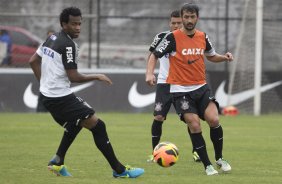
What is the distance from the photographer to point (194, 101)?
10562mm

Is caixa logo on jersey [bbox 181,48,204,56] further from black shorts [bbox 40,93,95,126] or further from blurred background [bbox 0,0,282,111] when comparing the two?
blurred background [bbox 0,0,282,111]

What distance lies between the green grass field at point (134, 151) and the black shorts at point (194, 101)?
0.82 metres

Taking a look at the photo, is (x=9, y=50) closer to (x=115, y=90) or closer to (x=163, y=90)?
(x=115, y=90)

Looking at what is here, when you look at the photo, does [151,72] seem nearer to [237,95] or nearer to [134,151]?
[134,151]

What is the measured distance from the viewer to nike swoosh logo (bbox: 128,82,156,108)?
22812 millimetres

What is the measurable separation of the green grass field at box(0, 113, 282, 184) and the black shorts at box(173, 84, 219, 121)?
0.82 m

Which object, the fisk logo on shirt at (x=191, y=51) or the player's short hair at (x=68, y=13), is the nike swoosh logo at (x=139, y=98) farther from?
the player's short hair at (x=68, y=13)

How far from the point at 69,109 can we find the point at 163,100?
9.13 ft

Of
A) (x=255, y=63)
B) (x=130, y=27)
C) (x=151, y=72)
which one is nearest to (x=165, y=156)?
(x=151, y=72)

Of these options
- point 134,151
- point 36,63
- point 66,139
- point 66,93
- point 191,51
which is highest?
point 191,51

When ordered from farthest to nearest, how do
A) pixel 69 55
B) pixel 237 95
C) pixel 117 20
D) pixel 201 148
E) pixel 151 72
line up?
pixel 117 20, pixel 237 95, pixel 151 72, pixel 201 148, pixel 69 55

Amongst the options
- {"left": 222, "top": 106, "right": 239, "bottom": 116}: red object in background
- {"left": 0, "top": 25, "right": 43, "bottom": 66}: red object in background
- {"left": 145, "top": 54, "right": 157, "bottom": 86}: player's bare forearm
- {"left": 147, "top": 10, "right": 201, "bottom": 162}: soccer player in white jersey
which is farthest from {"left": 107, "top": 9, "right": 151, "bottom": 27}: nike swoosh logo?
{"left": 145, "top": 54, "right": 157, "bottom": 86}: player's bare forearm

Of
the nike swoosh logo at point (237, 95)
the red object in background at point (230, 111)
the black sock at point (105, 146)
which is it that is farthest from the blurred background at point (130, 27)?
the black sock at point (105, 146)

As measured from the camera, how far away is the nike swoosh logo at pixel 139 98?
74.8 feet
